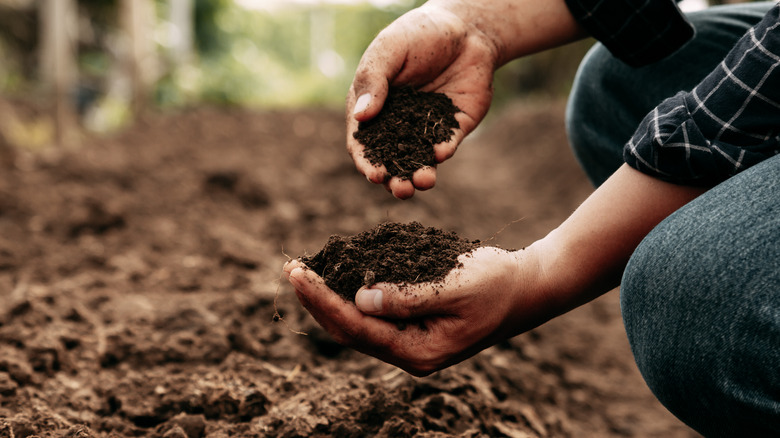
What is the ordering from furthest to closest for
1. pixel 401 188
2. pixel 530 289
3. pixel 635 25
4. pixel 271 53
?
pixel 271 53 → pixel 635 25 → pixel 401 188 → pixel 530 289

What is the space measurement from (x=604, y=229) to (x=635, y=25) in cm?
65

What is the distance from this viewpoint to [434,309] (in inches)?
44.6

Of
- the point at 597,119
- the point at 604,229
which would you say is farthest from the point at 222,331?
the point at 597,119

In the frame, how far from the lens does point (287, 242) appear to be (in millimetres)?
2992

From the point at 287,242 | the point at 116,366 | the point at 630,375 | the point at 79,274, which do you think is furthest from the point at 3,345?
the point at 630,375

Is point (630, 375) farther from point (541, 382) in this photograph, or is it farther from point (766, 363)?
point (766, 363)

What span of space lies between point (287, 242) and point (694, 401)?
2.22m

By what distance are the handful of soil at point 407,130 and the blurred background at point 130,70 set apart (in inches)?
175

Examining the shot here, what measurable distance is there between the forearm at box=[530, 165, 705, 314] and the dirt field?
1.42 feet

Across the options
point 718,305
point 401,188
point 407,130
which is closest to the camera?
point 718,305

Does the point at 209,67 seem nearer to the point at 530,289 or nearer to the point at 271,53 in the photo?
the point at 530,289

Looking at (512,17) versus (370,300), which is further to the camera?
(512,17)

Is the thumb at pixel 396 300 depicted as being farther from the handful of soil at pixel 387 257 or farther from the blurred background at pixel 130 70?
the blurred background at pixel 130 70

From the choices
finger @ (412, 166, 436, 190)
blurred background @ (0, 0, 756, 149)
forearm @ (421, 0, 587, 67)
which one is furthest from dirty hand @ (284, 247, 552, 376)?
blurred background @ (0, 0, 756, 149)
